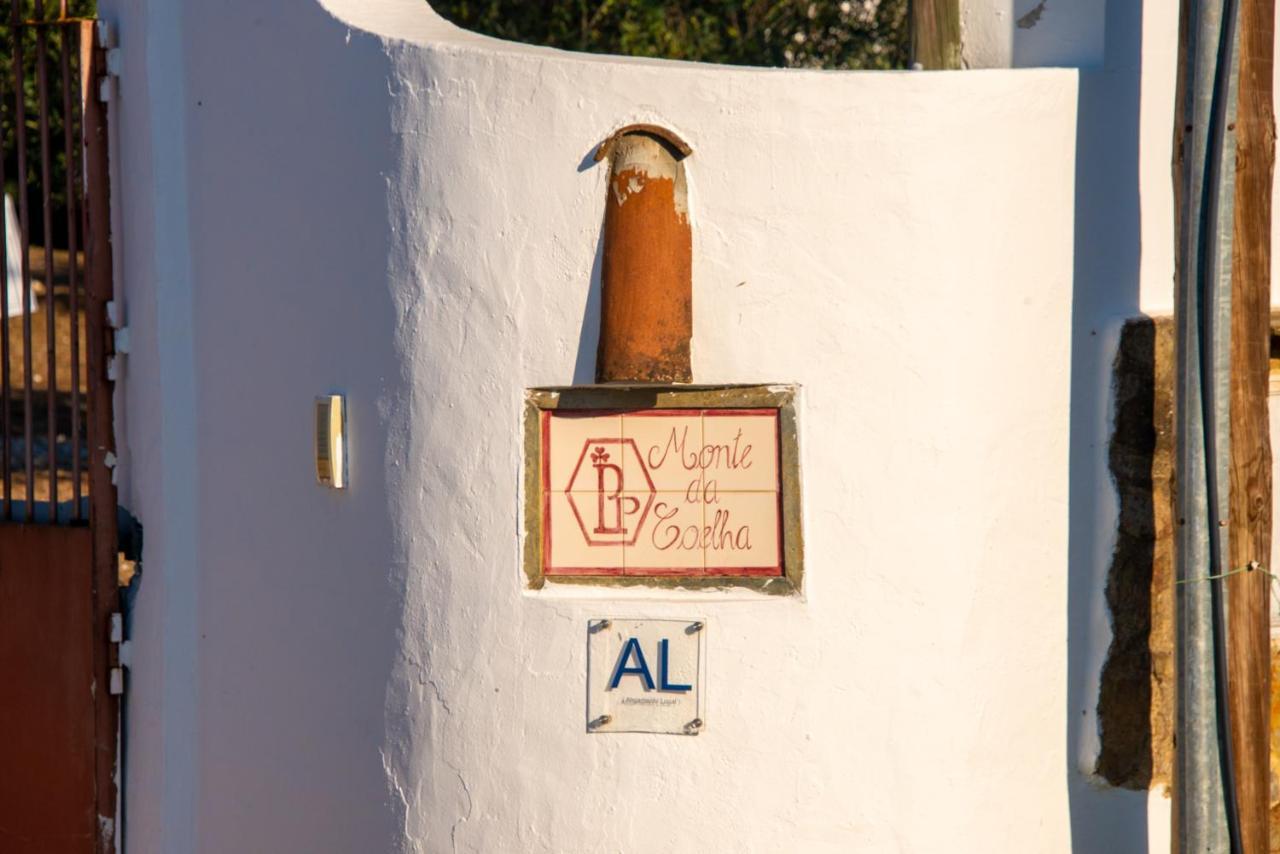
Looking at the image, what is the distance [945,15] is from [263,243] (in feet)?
6.50

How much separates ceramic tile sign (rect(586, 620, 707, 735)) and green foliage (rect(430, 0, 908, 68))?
523 cm

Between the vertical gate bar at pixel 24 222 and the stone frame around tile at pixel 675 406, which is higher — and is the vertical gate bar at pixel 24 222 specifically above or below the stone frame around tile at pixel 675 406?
above

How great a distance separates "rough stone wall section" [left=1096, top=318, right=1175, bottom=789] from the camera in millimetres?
4098

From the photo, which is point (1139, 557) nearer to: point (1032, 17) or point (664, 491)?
point (664, 491)

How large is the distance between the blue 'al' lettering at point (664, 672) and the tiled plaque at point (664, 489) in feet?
0.55

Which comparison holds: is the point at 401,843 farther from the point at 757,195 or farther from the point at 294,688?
the point at 757,195

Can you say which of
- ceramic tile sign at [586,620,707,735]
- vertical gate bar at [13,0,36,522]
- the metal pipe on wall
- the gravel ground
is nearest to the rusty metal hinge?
vertical gate bar at [13,0,36,522]

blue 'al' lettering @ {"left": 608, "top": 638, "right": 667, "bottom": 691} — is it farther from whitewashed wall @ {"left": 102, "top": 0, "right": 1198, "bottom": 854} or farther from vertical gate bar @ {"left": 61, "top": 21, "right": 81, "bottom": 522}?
vertical gate bar @ {"left": 61, "top": 21, "right": 81, "bottom": 522}

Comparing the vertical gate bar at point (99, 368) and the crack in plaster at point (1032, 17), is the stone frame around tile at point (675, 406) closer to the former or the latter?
the crack in plaster at point (1032, 17)

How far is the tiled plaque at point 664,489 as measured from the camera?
3881 mm

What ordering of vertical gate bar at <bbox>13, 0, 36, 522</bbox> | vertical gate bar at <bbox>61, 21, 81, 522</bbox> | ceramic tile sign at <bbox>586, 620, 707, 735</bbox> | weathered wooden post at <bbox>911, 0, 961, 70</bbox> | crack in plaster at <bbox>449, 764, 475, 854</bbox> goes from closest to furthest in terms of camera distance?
ceramic tile sign at <bbox>586, 620, 707, 735</bbox>, crack in plaster at <bbox>449, 764, 475, 854</bbox>, weathered wooden post at <bbox>911, 0, 961, 70</bbox>, vertical gate bar at <bbox>61, 21, 81, 522</bbox>, vertical gate bar at <bbox>13, 0, 36, 522</bbox>

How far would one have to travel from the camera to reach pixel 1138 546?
412 cm

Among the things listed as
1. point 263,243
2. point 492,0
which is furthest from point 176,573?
point 492,0

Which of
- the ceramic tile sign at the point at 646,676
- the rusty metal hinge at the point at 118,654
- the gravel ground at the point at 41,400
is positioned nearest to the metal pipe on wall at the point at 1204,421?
the ceramic tile sign at the point at 646,676
